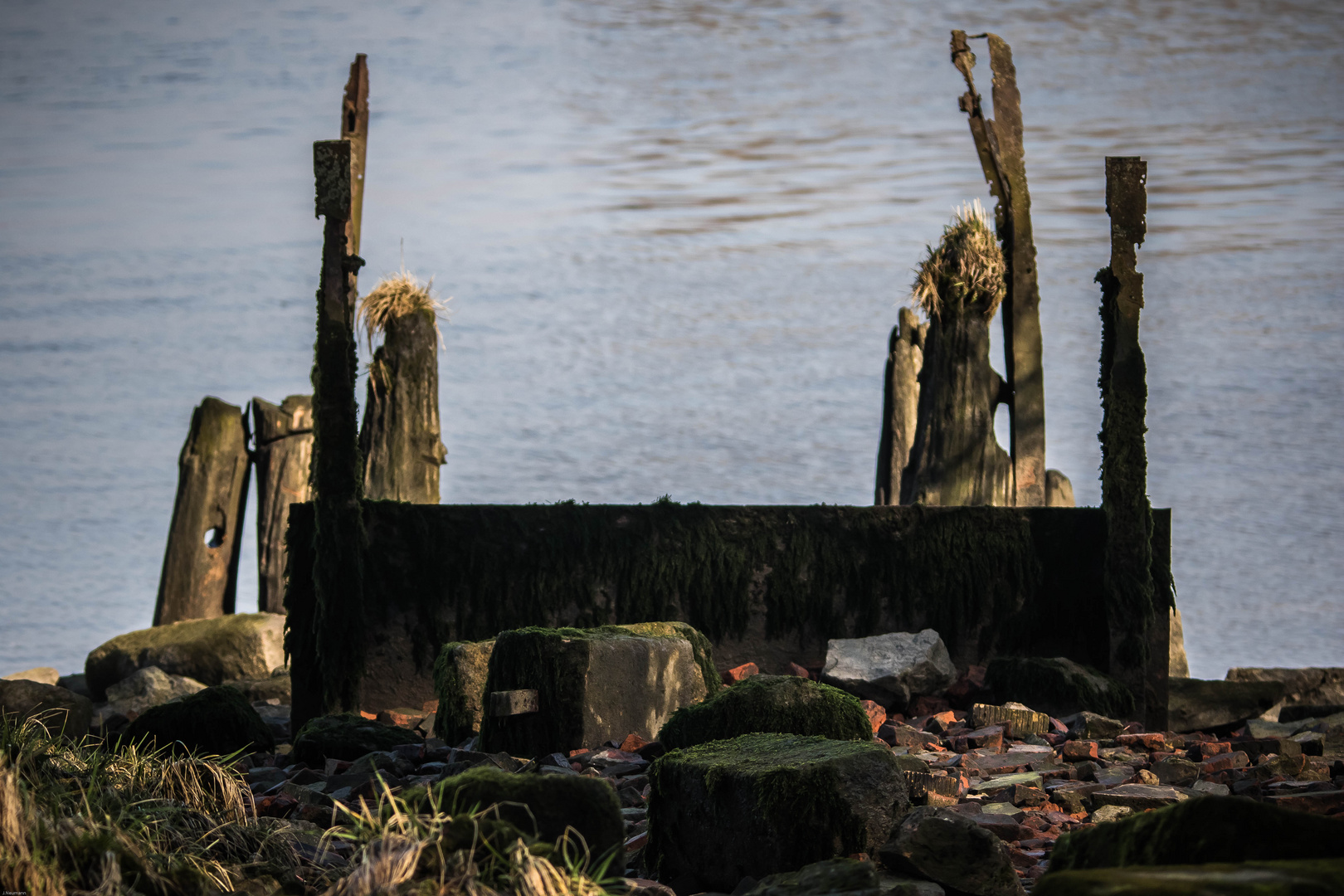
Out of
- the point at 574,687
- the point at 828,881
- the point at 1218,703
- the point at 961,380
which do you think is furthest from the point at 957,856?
the point at 961,380

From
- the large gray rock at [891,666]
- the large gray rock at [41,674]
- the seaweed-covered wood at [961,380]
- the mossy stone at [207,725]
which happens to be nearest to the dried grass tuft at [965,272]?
the seaweed-covered wood at [961,380]

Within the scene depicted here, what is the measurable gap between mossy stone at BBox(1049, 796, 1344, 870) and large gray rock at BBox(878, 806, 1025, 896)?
830 millimetres

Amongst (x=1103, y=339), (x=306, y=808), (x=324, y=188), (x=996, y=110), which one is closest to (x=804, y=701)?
(x=306, y=808)

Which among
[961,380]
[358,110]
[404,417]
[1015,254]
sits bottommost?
[404,417]

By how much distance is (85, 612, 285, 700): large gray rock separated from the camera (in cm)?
1022

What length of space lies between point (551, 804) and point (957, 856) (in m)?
1.38

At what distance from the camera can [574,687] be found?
5.62 metres

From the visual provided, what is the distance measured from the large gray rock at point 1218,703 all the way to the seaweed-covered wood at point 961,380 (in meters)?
1.73

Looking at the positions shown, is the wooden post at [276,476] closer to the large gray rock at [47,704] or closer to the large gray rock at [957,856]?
the large gray rock at [47,704]

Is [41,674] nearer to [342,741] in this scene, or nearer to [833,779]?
[342,741]

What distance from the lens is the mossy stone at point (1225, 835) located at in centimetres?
292

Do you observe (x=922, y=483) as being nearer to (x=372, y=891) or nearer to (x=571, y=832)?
(x=571, y=832)

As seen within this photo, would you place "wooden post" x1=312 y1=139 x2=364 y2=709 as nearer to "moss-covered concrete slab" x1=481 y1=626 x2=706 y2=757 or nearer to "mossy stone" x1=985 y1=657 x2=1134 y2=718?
"moss-covered concrete slab" x1=481 y1=626 x2=706 y2=757

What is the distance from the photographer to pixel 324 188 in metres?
7.14
